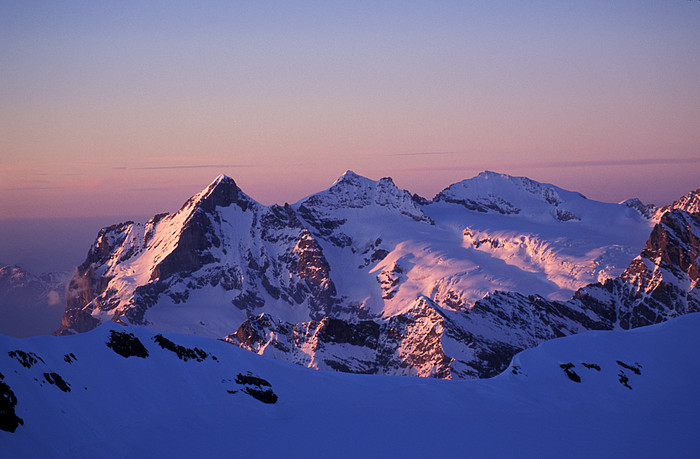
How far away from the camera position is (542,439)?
6406cm

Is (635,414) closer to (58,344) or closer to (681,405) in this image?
(681,405)

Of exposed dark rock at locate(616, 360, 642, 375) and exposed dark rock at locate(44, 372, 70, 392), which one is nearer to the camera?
exposed dark rock at locate(44, 372, 70, 392)

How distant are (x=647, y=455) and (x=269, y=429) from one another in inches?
1197

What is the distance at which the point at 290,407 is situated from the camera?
67688 millimetres

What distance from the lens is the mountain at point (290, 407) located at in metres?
54.8

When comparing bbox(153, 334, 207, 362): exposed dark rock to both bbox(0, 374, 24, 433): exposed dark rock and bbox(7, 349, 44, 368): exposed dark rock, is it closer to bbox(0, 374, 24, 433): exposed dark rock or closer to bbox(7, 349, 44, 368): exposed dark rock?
bbox(7, 349, 44, 368): exposed dark rock

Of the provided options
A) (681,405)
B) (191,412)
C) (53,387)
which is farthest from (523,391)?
(53,387)

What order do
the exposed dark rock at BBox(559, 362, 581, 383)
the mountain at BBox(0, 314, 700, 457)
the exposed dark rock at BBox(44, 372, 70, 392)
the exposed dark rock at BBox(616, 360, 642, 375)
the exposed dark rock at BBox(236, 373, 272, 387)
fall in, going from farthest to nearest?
the exposed dark rock at BBox(616, 360, 642, 375)
the exposed dark rock at BBox(559, 362, 581, 383)
the exposed dark rock at BBox(236, 373, 272, 387)
the exposed dark rock at BBox(44, 372, 70, 392)
the mountain at BBox(0, 314, 700, 457)

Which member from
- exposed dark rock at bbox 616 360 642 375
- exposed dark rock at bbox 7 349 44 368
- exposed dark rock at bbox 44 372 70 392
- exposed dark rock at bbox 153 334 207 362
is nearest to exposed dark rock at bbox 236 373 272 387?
exposed dark rock at bbox 153 334 207 362

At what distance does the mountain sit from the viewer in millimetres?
54812

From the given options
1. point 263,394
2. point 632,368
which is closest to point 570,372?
point 632,368

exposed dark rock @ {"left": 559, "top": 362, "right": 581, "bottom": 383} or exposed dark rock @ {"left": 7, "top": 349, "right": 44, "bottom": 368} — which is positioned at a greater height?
exposed dark rock @ {"left": 7, "top": 349, "right": 44, "bottom": 368}

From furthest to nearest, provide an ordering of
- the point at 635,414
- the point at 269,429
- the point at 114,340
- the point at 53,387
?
the point at 635,414
the point at 114,340
the point at 269,429
the point at 53,387

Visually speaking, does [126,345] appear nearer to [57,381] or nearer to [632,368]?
[57,381]
